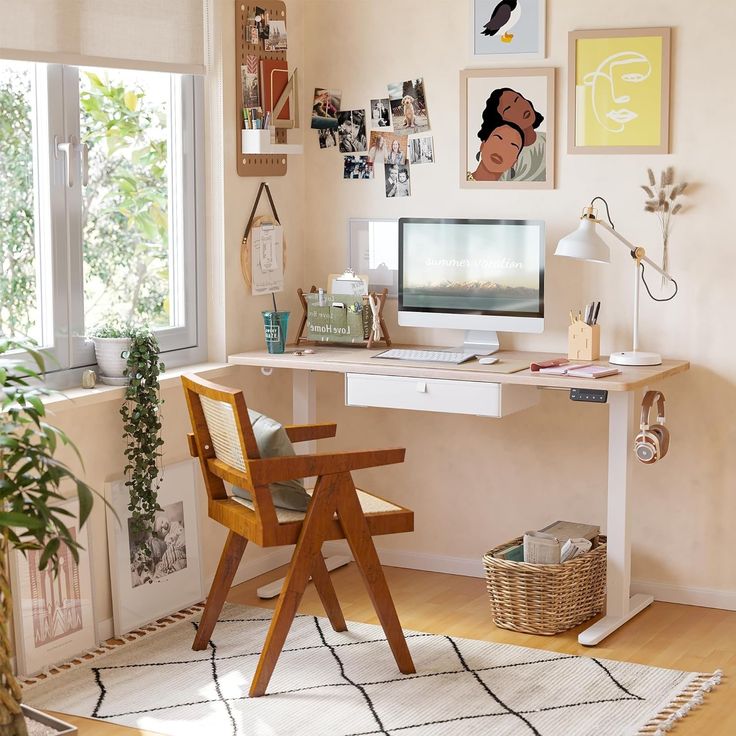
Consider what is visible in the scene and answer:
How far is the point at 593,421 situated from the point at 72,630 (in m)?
1.88

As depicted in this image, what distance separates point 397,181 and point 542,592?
1618 millimetres

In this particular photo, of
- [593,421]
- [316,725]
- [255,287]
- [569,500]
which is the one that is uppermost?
[255,287]

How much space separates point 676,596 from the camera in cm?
411

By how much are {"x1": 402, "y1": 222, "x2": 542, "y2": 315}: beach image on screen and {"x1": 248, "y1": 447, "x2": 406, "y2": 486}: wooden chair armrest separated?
1.06 meters

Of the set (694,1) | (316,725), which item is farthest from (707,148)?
(316,725)

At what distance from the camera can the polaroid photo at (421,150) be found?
4359 millimetres

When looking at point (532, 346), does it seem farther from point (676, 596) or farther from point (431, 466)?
point (676, 596)

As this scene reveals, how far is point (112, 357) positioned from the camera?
3.72 metres

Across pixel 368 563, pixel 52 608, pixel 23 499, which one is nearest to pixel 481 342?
pixel 368 563

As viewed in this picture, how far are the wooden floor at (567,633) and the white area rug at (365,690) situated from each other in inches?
2.6

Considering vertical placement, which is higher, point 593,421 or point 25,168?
point 25,168

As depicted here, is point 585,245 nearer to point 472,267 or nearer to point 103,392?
point 472,267

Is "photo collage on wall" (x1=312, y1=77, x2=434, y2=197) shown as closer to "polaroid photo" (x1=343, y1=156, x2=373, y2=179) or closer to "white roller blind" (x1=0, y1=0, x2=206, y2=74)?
"polaroid photo" (x1=343, y1=156, x2=373, y2=179)

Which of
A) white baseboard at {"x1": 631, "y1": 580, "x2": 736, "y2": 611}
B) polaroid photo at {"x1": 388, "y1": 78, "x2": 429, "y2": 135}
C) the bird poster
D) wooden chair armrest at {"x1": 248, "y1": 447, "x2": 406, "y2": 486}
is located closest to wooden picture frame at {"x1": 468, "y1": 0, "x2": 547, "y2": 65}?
the bird poster
